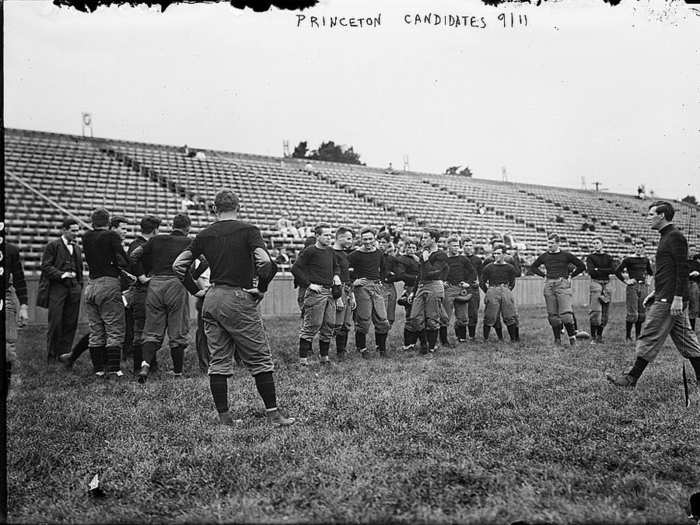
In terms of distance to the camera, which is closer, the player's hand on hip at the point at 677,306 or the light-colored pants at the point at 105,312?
the player's hand on hip at the point at 677,306

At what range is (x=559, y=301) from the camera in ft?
35.2

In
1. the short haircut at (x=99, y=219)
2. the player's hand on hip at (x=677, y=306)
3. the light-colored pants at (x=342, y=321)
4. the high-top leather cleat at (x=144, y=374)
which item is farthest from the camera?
the light-colored pants at (x=342, y=321)

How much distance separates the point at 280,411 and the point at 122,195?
14.7 m

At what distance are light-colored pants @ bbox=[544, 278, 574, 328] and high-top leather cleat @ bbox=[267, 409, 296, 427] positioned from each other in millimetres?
7076

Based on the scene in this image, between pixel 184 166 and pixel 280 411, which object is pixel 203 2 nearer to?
pixel 280 411

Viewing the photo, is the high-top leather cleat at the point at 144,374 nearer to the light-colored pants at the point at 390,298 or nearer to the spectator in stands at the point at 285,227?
the light-colored pants at the point at 390,298

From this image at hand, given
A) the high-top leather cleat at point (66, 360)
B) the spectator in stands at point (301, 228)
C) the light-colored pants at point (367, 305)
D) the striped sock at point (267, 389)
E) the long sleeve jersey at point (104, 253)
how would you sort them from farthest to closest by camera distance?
the spectator in stands at point (301, 228)
the light-colored pants at point (367, 305)
the high-top leather cleat at point (66, 360)
the long sleeve jersey at point (104, 253)
the striped sock at point (267, 389)

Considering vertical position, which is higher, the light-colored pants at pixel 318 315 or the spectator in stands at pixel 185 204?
the spectator in stands at pixel 185 204

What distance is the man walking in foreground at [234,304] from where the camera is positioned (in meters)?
5.23

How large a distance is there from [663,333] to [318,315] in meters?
4.45

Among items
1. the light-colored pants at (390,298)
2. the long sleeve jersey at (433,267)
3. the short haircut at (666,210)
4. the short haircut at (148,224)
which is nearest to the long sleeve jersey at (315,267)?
the long sleeve jersey at (433,267)

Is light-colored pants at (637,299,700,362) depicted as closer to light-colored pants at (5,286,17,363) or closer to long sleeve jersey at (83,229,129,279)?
long sleeve jersey at (83,229,129,279)

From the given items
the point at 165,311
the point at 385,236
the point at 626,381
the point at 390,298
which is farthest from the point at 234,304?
the point at 385,236

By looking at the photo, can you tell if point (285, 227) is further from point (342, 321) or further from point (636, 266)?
point (636, 266)
